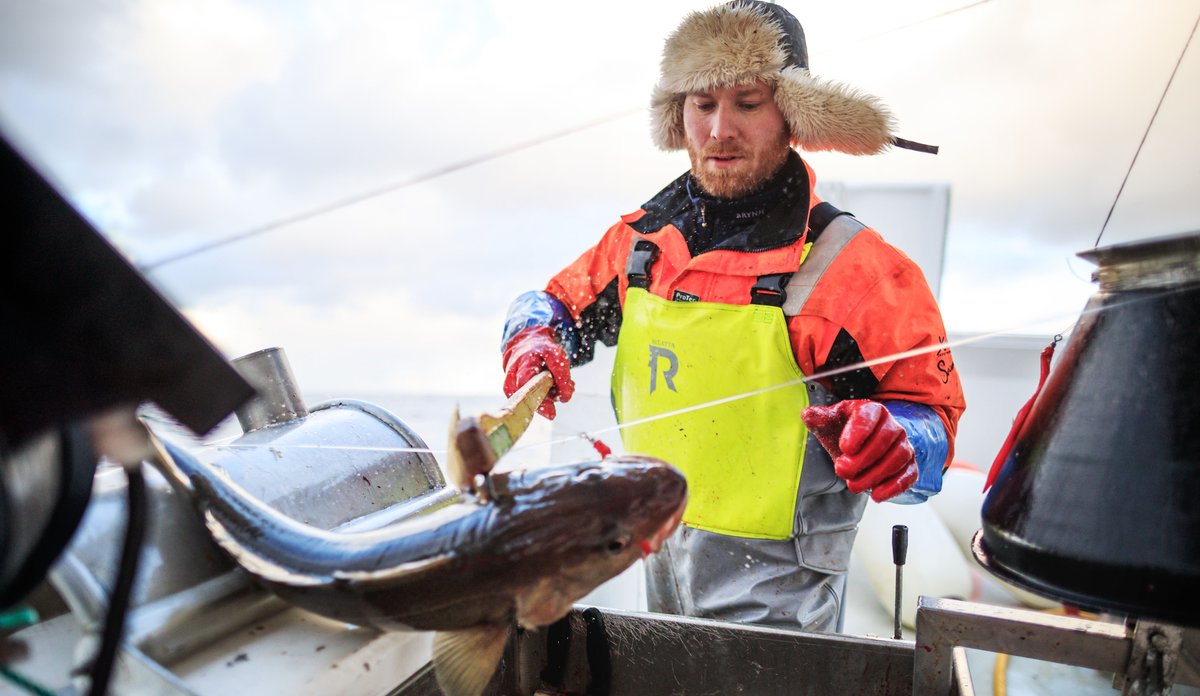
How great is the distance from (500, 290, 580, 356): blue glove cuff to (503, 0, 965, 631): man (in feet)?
0.07

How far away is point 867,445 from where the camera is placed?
1.52 metres

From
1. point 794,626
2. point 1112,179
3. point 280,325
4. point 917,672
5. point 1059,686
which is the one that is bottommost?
point 1059,686

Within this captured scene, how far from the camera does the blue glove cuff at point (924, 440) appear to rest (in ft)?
5.67

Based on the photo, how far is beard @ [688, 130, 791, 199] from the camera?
225cm

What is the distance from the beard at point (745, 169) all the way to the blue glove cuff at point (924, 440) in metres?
0.90

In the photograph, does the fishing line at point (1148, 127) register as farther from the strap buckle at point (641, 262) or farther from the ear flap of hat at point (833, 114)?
the strap buckle at point (641, 262)

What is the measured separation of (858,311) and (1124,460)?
3.68ft

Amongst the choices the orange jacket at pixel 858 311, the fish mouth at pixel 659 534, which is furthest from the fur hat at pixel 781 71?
the fish mouth at pixel 659 534

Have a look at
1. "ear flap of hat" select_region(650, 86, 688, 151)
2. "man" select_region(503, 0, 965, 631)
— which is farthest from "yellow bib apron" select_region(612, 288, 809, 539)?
"ear flap of hat" select_region(650, 86, 688, 151)

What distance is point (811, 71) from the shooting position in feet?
6.76

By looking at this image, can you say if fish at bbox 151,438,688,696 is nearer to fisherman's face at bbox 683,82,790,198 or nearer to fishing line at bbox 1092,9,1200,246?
fishing line at bbox 1092,9,1200,246

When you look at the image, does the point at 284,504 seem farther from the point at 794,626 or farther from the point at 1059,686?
the point at 1059,686

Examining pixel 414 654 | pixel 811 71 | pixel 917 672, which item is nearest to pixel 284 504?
pixel 414 654

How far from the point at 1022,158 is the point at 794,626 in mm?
1477
